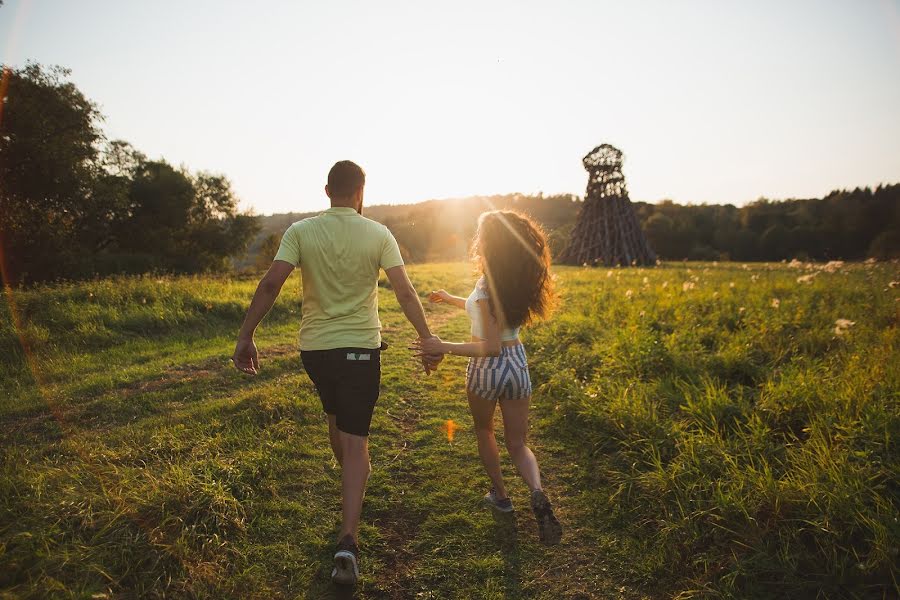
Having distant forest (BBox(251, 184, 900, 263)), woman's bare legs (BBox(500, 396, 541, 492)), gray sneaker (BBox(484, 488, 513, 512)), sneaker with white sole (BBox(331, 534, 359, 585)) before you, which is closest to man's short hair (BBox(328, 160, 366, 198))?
woman's bare legs (BBox(500, 396, 541, 492))

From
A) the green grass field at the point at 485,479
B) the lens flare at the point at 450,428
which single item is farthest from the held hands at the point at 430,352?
the lens flare at the point at 450,428

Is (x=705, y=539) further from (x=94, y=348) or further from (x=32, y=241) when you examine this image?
(x=32, y=241)

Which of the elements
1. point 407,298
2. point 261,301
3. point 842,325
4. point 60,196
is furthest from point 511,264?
point 60,196

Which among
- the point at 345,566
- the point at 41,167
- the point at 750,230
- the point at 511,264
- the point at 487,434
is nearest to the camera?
the point at 345,566

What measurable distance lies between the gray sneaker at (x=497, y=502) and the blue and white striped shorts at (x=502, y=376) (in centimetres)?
100

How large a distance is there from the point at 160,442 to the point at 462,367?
5.01 meters

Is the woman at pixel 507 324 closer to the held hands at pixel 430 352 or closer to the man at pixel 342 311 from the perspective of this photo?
the held hands at pixel 430 352

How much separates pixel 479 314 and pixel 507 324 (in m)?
0.23

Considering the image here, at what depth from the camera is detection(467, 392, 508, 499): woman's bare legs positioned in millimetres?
3324

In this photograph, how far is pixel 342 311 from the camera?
117 inches

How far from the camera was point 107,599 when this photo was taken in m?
2.30

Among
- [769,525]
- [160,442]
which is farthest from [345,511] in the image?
[769,525]

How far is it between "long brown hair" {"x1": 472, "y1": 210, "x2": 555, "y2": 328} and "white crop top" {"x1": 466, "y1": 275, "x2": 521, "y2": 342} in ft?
0.15

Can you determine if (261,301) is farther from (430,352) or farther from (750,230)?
(750,230)
